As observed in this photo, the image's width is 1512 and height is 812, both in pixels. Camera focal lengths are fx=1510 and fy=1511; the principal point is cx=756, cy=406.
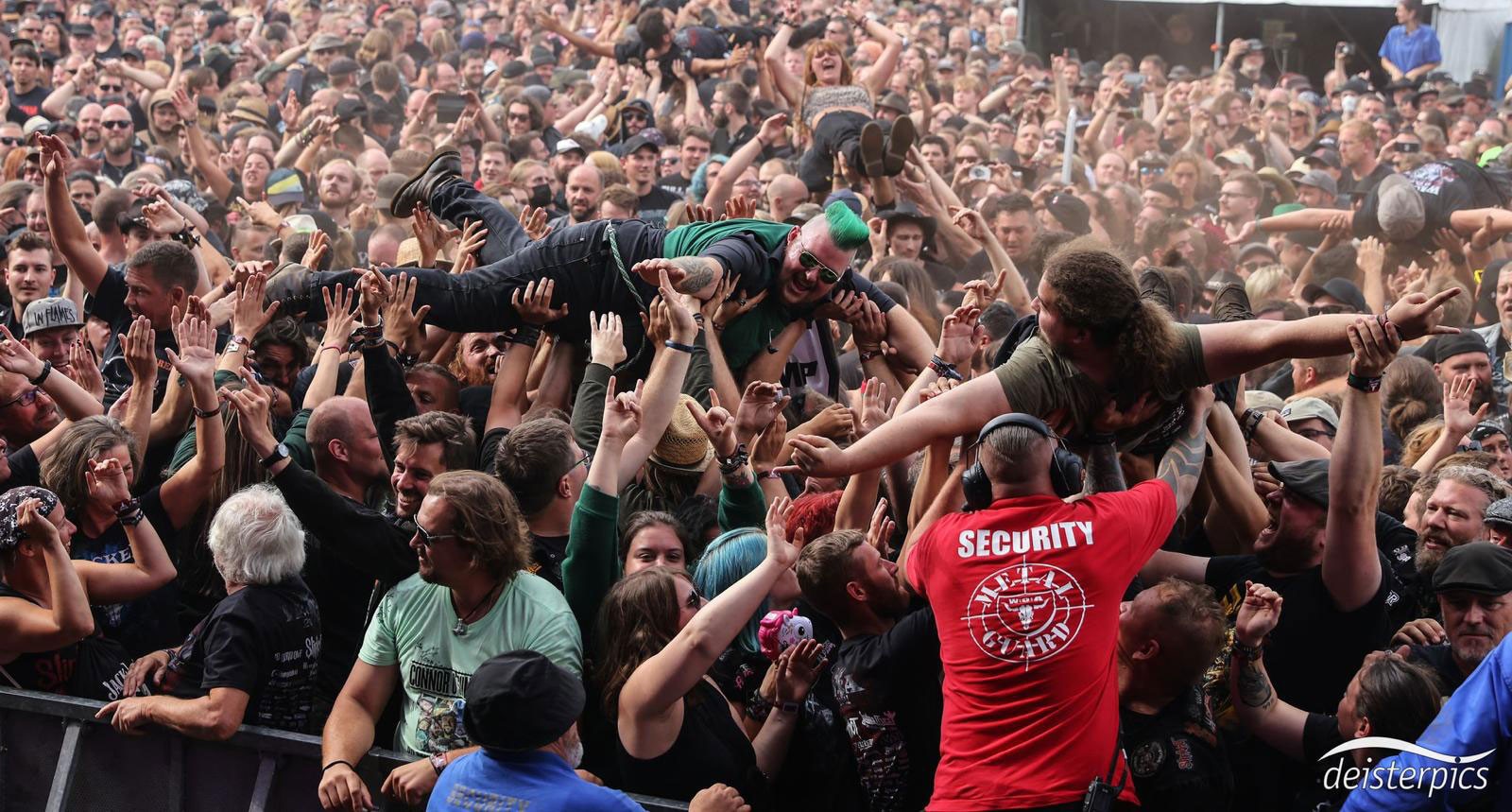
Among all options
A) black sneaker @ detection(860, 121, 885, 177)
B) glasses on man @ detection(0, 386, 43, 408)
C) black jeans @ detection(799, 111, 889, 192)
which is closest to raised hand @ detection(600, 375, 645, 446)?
glasses on man @ detection(0, 386, 43, 408)

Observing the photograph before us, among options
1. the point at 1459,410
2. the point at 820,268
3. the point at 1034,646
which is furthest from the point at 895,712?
the point at 1459,410

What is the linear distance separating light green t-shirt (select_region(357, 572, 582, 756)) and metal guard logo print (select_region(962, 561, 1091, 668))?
3.79 feet

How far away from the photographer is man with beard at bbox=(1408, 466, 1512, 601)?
14.4ft

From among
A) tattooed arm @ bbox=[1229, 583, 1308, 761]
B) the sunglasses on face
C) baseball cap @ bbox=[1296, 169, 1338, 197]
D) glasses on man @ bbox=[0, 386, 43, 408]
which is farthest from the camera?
baseball cap @ bbox=[1296, 169, 1338, 197]

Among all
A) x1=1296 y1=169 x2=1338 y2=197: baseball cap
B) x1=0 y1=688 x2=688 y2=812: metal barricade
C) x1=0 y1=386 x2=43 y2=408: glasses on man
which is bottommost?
x1=0 y1=688 x2=688 y2=812: metal barricade

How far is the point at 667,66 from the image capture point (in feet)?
41.4

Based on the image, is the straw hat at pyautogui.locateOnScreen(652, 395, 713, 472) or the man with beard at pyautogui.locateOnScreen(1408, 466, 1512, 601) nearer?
the man with beard at pyautogui.locateOnScreen(1408, 466, 1512, 601)

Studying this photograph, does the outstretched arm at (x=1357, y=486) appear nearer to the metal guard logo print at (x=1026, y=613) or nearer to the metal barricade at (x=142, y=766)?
the metal guard logo print at (x=1026, y=613)

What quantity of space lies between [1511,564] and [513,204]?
6.28 m

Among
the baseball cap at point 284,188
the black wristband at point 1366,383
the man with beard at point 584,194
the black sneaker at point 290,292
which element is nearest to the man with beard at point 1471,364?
the black wristband at point 1366,383

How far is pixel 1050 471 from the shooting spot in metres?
3.55

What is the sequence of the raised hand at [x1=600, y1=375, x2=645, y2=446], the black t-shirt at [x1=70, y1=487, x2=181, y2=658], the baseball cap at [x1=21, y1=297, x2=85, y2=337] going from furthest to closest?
the baseball cap at [x1=21, y1=297, x2=85, y2=337] → the black t-shirt at [x1=70, y1=487, x2=181, y2=658] → the raised hand at [x1=600, y1=375, x2=645, y2=446]

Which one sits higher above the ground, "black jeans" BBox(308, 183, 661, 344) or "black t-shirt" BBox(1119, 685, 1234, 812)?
"black jeans" BBox(308, 183, 661, 344)

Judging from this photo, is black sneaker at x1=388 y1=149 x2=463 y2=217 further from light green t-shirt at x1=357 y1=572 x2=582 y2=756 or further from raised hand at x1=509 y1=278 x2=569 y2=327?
light green t-shirt at x1=357 y1=572 x2=582 y2=756
